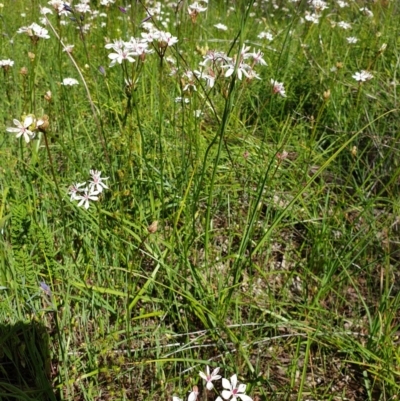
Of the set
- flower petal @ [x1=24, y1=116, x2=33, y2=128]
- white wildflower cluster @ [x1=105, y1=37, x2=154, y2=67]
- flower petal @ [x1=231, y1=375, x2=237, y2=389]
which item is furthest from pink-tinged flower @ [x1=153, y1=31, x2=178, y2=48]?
flower petal @ [x1=231, y1=375, x2=237, y2=389]

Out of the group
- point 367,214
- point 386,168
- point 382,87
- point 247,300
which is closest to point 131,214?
point 247,300

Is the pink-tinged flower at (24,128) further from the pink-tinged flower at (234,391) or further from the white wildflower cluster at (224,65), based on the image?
the pink-tinged flower at (234,391)

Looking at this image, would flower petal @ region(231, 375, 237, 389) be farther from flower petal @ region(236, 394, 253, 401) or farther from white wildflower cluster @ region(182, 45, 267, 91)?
white wildflower cluster @ region(182, 45, 267, 91)

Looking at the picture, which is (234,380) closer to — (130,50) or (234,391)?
(234,391)

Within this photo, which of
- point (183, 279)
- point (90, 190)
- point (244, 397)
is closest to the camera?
point (244, 397)

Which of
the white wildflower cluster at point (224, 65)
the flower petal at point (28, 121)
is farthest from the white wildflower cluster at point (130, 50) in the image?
the flower petal at point (28, 121)

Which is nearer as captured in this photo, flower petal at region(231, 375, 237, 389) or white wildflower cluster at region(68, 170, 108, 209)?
flower petal at region(231, 375, 237, 389)

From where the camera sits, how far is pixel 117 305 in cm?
138

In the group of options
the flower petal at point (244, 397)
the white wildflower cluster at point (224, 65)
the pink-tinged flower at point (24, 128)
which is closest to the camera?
the flower petal at point (244, 397)

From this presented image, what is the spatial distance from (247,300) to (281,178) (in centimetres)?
61

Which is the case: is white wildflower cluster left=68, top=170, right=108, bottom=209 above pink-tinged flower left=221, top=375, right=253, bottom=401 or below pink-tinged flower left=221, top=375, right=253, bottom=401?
above

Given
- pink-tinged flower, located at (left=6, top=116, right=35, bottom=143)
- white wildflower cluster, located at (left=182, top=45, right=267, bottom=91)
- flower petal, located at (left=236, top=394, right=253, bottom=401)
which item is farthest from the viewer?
white wildflower cluster, located at (left=182, top=45, right=267, bottom=91)

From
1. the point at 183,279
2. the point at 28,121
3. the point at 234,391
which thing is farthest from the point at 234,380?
the point at 28,121

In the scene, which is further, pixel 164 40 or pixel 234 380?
pixel 164 40
